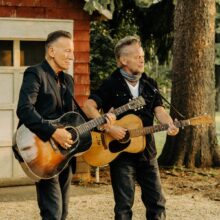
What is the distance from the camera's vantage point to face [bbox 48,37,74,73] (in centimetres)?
496

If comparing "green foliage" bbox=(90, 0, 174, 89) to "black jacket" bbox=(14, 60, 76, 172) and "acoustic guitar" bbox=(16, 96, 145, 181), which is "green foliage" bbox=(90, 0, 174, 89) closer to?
"black jacket" bbox=(14, 60, 76, 172)

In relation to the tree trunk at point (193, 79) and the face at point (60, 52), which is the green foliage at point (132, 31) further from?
the face at point (60, 52)

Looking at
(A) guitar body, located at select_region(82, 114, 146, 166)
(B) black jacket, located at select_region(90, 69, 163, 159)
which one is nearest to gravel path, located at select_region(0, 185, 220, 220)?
(A) guitar body, located at select_region(82, 114, 146, 166)

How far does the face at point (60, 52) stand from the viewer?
4.96 m

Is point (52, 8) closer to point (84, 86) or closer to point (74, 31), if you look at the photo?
point (74, 31)

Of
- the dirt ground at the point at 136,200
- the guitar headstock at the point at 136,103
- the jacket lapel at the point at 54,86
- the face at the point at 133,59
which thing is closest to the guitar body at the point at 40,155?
the jacket lapel at the point at 54,86

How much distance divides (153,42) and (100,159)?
1058 centimetres

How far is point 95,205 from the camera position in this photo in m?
8.08

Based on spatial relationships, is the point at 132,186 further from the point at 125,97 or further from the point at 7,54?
the point at 7,54

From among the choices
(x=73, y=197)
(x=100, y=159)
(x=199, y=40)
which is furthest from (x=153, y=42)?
(x=100, y=159)

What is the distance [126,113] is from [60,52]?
0.89 m

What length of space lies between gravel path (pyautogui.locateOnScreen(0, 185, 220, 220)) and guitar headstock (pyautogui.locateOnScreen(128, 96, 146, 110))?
2.20 metres

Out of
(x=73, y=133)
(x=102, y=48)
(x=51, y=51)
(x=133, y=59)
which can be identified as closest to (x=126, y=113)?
(x=133, y=59)

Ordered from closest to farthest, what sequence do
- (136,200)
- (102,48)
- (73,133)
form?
1. (73,133)
2. (136,200)
3. (102,48)
